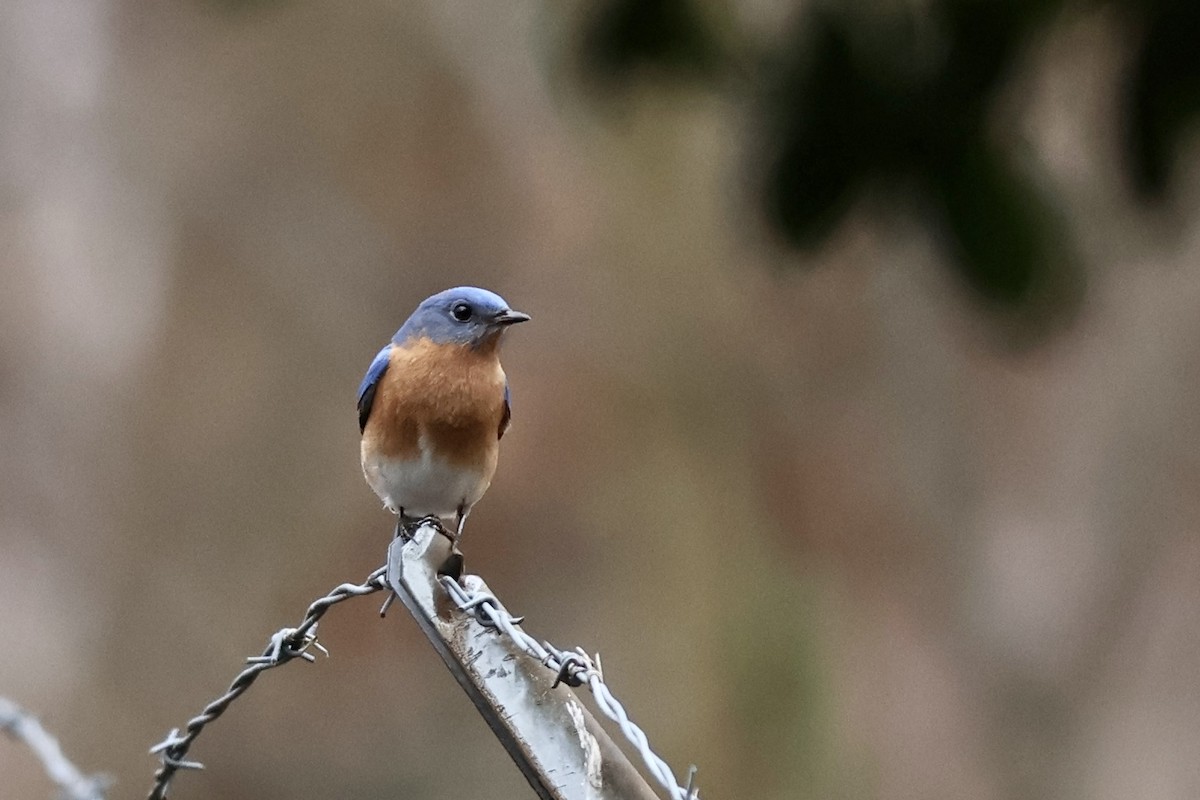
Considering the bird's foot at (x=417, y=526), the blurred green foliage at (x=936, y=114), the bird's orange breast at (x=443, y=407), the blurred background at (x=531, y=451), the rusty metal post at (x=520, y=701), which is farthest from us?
the blurred background at (x=531, y=451)

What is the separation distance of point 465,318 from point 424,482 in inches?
10.8

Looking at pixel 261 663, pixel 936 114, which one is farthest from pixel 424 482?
pixel 936 114

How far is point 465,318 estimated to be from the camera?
7.36ft

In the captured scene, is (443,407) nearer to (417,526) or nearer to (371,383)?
(371,383)

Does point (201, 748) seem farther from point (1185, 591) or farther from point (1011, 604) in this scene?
point (1185, 591)

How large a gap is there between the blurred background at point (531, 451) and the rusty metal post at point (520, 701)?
3360mm

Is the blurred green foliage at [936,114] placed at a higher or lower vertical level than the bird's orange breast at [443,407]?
lower

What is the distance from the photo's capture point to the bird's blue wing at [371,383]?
2.30 metres

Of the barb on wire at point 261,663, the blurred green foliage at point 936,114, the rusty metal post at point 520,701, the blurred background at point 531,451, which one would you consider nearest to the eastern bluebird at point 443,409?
the barb on wire at point 261,663

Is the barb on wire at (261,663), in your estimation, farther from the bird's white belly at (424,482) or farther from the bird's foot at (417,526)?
the bird's white belly at (424,482)

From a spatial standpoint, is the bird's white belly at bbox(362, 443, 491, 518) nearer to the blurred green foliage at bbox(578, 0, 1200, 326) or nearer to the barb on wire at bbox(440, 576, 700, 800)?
the barb on wire at bbox(440, 576, 700, 800)

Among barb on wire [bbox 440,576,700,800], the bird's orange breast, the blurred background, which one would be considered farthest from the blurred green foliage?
the blurred background

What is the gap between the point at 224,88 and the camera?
4688 mm

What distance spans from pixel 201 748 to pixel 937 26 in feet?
14.6
